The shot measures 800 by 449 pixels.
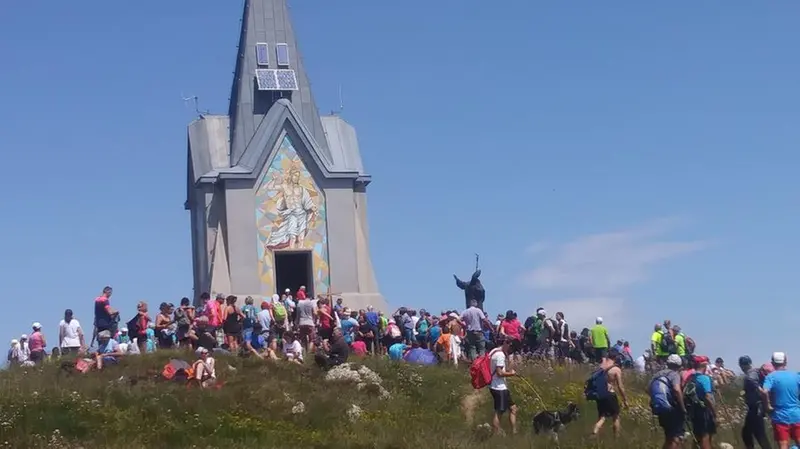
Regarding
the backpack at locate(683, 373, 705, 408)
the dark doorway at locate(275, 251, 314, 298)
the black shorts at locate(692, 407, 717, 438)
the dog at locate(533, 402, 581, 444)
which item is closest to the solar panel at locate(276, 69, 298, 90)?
the dark doorway at locate(275, 251, 314, 298)

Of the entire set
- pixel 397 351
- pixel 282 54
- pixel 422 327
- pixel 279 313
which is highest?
pixel 282 54

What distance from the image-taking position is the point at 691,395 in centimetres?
1809

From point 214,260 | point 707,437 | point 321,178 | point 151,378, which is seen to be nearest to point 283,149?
point 321,178

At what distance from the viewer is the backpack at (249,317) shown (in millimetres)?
30594

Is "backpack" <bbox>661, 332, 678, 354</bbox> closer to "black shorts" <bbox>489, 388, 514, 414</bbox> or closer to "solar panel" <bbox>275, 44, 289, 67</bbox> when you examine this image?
"black shorts" <bbox>489, 388, 514, 414</bbox>

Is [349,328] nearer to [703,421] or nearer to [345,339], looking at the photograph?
[345,339]

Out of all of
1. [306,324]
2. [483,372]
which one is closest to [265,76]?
[306,324]

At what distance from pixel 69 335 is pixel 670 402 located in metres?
14.1

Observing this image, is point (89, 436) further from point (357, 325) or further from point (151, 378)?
point (357, 325)

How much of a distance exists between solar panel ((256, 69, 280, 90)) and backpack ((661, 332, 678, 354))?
61.1 ft

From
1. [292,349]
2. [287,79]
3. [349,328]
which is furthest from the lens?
[287,79]

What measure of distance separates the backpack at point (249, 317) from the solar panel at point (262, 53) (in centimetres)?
1375

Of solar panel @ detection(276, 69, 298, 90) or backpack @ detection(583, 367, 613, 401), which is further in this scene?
solar panel @ detection(276, 69, 298, 90)

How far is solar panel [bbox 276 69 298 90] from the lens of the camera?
144 feet
